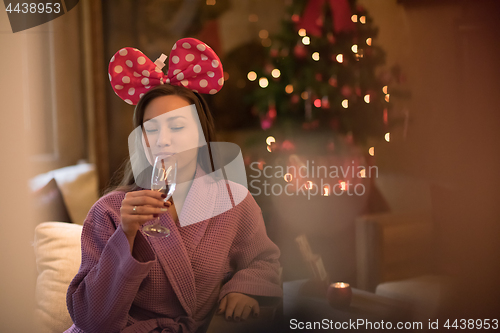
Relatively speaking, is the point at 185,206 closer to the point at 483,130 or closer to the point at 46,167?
the point at 46,167

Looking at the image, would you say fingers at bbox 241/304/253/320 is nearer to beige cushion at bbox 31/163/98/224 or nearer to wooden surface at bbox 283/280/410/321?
wooden surface at bbox 283/280/410/321

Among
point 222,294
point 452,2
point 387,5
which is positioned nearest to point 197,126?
point 222,294

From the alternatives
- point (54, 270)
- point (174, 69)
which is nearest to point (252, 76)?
point (174, 69)

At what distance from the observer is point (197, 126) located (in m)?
0.91

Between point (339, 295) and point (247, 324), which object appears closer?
point (247, 324)

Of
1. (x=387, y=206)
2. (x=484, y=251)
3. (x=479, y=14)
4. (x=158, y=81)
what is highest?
(x=479, y=14)

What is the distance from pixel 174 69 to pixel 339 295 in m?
0.76

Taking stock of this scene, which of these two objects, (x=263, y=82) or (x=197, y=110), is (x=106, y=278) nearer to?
(x=197, y=110)

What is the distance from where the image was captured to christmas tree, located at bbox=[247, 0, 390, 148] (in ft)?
3.70

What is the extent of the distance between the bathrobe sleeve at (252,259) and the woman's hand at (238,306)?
0.05 feet

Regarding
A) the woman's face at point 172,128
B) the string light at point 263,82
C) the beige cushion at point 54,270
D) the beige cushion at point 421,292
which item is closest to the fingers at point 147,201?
the woman's face at point 172,128

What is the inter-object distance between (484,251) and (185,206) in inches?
35.0

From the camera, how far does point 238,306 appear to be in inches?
35.0

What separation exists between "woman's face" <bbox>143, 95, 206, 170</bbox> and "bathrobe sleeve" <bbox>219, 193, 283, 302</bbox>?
8.1 inches
